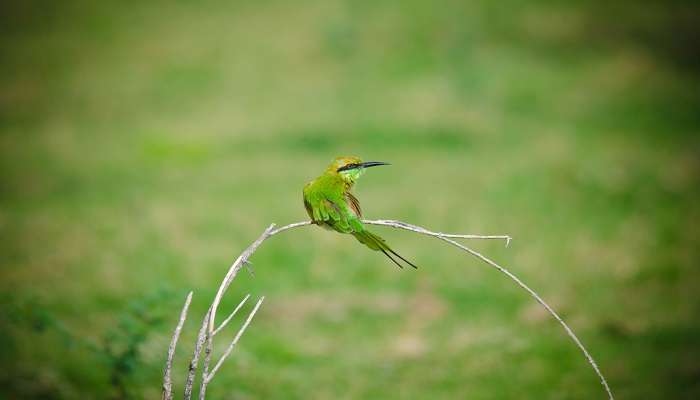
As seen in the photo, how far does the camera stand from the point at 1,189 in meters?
16.9

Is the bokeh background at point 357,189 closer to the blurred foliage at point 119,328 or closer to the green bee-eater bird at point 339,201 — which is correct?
the blurred foliage at point 119,328

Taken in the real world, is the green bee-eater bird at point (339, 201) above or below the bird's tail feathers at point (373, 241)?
above

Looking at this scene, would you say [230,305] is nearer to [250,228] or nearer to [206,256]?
[206,256]

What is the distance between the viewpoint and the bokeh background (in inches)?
365

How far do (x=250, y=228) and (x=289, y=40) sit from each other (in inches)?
495

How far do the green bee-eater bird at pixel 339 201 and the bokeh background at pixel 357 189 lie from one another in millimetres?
3013

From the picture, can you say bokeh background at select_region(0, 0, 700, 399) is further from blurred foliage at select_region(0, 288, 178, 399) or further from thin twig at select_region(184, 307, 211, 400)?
thin twig at select_region(184, 307, 211, 400)

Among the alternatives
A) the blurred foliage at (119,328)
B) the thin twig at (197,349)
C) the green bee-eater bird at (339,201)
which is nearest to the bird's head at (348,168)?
the green bee-eater bird at (339,201)

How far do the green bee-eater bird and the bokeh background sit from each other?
9.88 ft

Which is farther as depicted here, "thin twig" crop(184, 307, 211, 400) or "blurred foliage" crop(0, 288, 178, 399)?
"blurred foliage" crop(0, 288, 178, 399)

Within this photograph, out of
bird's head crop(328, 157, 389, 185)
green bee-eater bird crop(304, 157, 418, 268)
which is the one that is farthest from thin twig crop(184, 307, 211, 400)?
bird's head crop(328, 157, 389, 185)

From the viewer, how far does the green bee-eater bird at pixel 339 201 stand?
4.15 metres

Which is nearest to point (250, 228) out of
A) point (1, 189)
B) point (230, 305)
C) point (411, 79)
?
point (230, 305)

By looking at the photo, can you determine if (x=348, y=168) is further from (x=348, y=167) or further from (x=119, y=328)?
(x=119, y=328)
